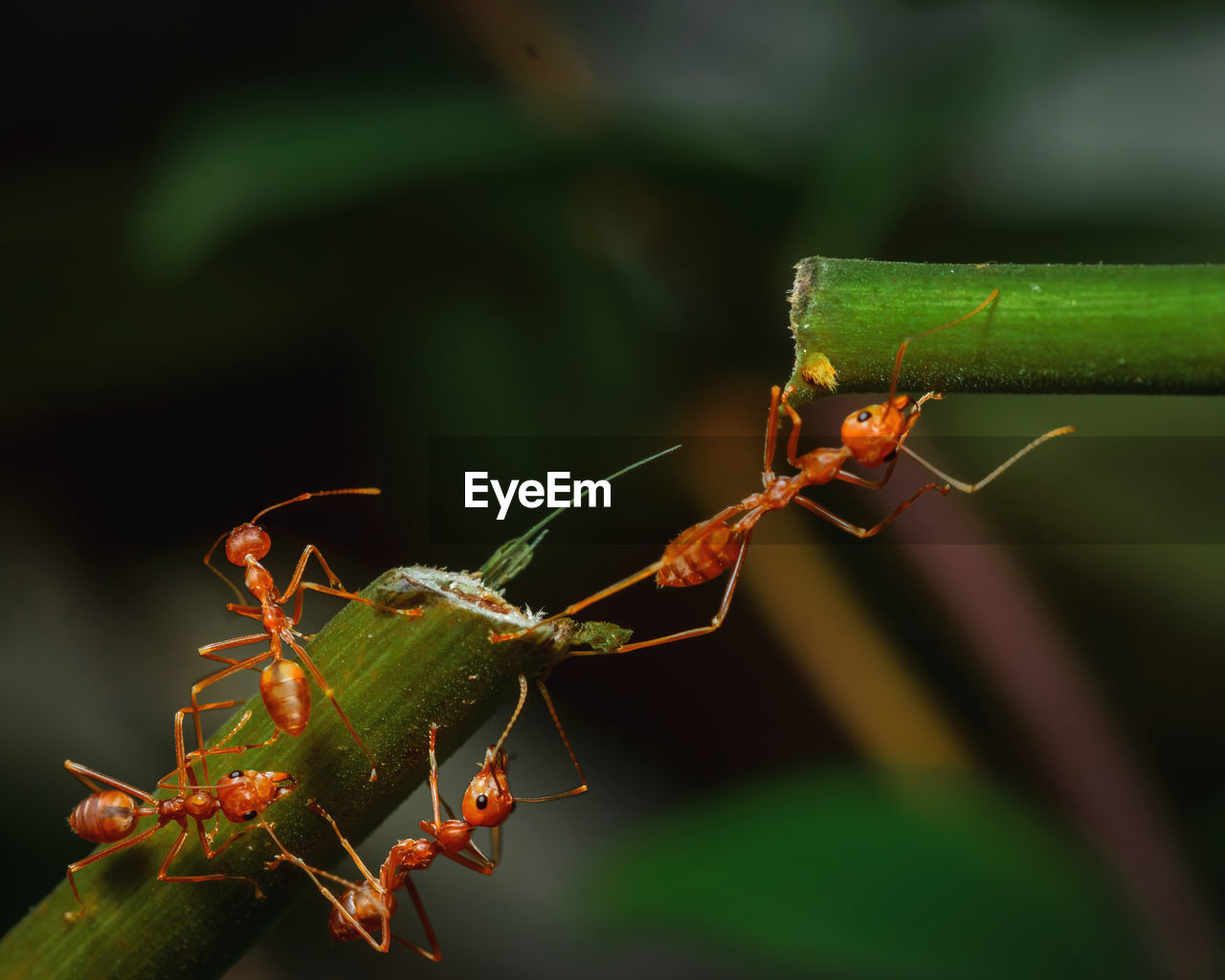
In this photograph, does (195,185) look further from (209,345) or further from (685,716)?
(685,716)

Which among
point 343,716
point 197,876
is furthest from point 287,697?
point 197,876

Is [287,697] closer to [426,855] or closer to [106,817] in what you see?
[106,817]

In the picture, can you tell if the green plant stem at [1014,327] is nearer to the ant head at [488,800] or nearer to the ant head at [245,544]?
the ant head at [488,800]

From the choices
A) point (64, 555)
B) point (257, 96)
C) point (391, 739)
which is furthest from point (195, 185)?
point (391, 739)

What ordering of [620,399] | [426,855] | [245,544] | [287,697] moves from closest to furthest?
1. [287,697]
2. [426,855]
3. [245,544]
4. [620,399]

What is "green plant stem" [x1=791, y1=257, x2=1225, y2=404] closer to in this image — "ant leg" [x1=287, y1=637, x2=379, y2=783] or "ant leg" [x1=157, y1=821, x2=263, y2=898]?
"ant leg" [x1=287, y1=637, x2=379, y2=783]

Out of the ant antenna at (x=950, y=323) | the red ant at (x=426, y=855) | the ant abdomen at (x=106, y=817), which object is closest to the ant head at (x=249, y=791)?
the ant abdomen at (x=106, y=817)

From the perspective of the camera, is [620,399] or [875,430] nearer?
[875,430]
